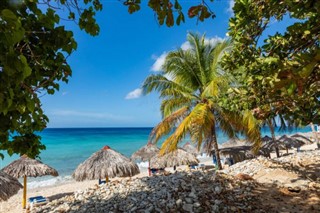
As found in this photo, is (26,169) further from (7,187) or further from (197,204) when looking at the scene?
(197,204)

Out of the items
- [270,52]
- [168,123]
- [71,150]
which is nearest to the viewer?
[270,52]

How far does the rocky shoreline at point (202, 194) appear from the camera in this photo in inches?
187

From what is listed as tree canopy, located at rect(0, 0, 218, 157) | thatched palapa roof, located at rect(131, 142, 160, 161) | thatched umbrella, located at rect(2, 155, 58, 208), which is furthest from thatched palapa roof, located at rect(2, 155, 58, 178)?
tree canopy, located at rect(0, 0, 218, 157)

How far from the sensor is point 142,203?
5.00m

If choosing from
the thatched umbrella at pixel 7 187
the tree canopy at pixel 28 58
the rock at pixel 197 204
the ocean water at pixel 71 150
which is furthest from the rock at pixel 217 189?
the thatched umbrella at pixel 7 187

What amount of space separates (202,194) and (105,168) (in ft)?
24.8

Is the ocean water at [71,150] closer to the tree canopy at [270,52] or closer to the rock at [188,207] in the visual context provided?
the rock at [188,207]

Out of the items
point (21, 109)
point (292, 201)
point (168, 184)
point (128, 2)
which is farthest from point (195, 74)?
point (21, 109)

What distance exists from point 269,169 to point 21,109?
711 cm

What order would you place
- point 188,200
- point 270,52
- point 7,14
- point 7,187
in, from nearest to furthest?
point 7,14
point 270,52
point 188,200
point 7,187

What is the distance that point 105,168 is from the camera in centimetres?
1173

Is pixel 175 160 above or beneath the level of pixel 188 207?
above

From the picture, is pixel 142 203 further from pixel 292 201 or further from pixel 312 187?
pixel 312 187

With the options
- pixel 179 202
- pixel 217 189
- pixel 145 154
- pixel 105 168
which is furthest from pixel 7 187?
pixel 145 154
